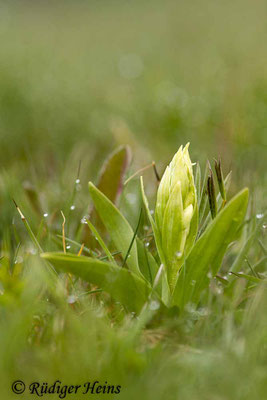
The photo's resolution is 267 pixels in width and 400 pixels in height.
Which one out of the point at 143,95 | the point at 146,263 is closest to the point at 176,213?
the point at 146,263

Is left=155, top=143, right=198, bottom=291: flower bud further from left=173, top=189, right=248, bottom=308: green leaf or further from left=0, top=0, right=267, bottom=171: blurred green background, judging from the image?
left=0, top=0, right=267, bottom=171: blurred green background

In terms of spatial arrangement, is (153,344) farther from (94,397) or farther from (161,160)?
(161,160)

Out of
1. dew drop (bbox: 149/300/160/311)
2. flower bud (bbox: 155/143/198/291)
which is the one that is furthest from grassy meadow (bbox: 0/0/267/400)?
flower bud (bbox: 155/143/198/291)

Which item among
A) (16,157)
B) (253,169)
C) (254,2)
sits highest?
(254,2)

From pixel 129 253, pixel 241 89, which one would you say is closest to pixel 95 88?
pixel 241 89

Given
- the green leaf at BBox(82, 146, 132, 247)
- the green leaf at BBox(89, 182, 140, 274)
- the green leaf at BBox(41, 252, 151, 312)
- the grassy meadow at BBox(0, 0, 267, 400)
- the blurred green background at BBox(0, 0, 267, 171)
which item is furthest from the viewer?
the blurred green background at BBox(0, 0, 267, 171)

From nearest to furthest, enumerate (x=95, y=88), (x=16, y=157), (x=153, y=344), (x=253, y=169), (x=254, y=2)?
1. (x=153, y=344)
2. (x=253, y=169)
3. (x=16, y=157)
4. (x=95, y=88)
5. (x=254, y=2)
